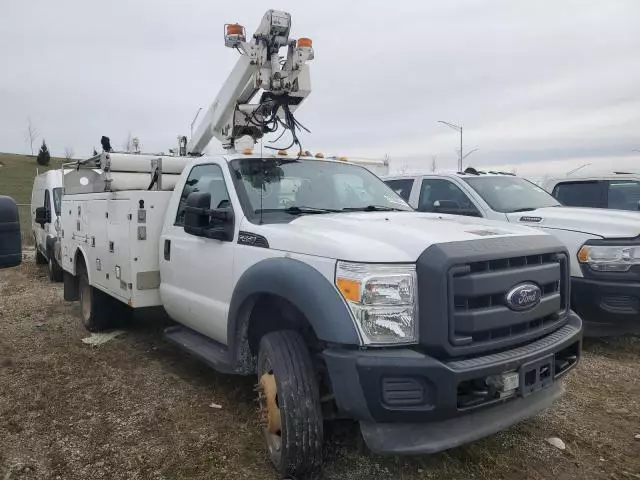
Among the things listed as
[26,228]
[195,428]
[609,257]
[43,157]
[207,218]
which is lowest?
[195,428]

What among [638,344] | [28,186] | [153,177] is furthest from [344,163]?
[28,186]

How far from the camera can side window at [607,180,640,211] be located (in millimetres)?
7758

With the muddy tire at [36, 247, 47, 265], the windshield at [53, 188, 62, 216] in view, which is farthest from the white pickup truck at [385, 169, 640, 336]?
the muddy tire at [36, 247, 47, 265]

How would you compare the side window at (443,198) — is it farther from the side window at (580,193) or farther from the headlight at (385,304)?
the headlight at (385,304)

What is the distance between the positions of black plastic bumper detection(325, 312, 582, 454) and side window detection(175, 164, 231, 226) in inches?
73.8

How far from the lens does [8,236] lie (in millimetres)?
3078

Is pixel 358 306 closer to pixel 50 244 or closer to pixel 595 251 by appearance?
pixel 595 251

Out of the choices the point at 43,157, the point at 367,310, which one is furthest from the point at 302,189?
the point at 43,157

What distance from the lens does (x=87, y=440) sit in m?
3.67

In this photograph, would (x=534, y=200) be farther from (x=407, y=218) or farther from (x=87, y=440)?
(x=87, y=440)

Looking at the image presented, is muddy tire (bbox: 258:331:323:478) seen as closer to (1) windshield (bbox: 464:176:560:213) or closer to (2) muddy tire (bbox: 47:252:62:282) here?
(1) windshield (bbox: 464:176:560:213)

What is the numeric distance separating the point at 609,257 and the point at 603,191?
298cm

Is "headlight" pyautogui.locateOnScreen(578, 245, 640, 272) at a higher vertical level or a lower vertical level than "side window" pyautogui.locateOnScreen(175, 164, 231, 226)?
lower

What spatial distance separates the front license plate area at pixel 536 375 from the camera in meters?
2.89
